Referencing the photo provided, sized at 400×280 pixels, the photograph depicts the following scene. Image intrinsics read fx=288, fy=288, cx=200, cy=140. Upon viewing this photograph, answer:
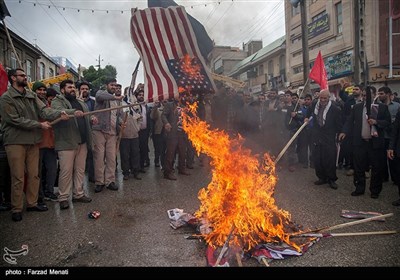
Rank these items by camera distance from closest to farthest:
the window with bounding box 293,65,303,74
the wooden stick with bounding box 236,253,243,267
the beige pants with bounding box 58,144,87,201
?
the wooden stick with bounding box 236,253,243,267 → the beige pants with bounding box 58,144,87,201 → the window with bounding box 293,65,303,74

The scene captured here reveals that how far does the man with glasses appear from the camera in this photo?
4.49 m

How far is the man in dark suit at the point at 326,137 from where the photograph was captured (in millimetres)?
6199

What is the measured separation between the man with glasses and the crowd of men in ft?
0.05

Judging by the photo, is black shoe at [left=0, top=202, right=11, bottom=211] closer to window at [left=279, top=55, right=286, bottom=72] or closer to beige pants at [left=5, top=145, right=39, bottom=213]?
beige pants at [left=5, top=145, right=39, bottom=213]

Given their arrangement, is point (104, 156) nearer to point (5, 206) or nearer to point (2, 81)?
point (5, 206)

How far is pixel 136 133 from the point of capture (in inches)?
276

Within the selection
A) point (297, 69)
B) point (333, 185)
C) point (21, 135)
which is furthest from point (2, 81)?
point (297, 69)

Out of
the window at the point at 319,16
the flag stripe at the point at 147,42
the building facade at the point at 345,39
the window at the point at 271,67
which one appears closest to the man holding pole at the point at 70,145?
the flag stripe at the point at 147,42

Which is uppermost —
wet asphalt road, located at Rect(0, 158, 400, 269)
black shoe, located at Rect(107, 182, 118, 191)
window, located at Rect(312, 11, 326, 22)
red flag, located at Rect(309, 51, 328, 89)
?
window, located at Rect(312, 11, 326, 22)

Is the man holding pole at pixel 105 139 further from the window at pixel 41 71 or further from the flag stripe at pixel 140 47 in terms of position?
the window at pixel 41 71

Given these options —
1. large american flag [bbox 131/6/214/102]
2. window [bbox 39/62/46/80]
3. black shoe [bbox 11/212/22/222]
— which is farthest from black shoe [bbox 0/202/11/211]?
window [bbox 39/62/46/80]

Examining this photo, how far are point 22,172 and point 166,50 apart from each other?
9.80ft
